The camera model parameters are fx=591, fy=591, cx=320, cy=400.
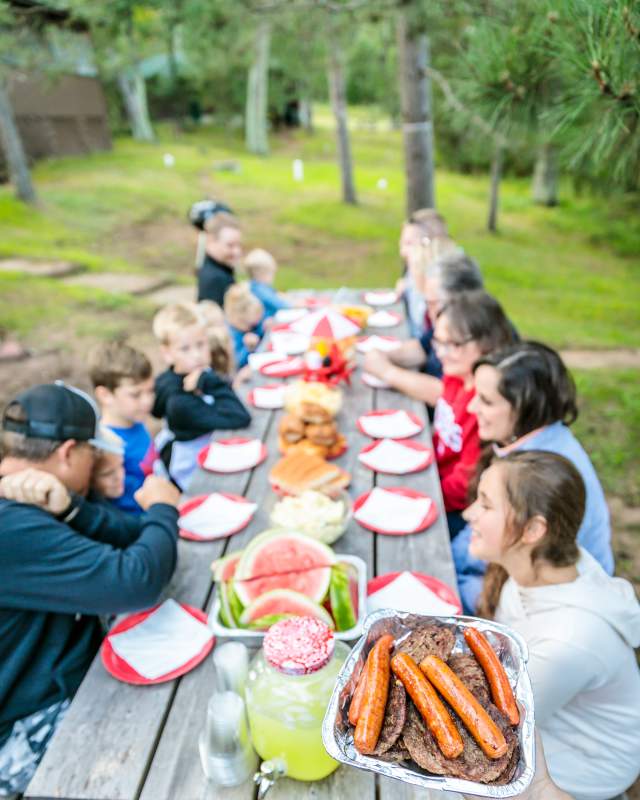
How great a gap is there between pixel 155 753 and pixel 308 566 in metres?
0.64

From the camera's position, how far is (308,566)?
184 cm

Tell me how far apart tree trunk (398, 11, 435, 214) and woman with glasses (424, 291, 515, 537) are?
415 centimetres

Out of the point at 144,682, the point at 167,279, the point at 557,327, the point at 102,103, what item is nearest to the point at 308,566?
the point at 144,682

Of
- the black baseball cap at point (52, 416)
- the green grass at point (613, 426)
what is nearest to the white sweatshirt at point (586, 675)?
the black baseball cap at point (52, 416)

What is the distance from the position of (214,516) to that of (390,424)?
115cm

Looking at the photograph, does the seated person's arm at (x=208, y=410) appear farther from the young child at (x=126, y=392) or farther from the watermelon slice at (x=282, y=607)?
the watermelon slice at (x=282, y=607)

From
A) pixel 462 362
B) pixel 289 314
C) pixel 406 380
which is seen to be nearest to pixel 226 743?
pixel 462 362

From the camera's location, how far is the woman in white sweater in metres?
1.67

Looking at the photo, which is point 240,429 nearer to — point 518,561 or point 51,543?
point 51,543

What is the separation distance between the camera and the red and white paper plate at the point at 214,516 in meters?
2.36

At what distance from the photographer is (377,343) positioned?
4410mm

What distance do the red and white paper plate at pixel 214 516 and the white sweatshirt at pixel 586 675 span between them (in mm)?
1096

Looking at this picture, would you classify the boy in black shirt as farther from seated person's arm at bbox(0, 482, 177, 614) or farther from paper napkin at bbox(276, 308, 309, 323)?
seated person's arm at bbox(0, 482, 177, 614)

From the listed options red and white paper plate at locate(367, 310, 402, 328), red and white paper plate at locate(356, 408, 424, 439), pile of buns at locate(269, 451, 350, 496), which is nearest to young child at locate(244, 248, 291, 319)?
red and white paper plate at locate(367, 310, 402, 328)
